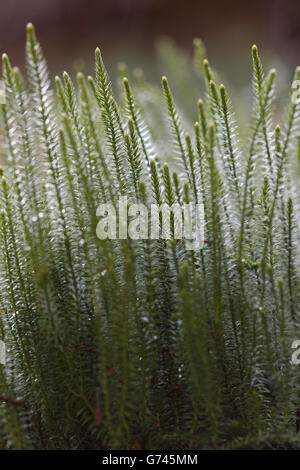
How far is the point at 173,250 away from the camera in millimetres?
365

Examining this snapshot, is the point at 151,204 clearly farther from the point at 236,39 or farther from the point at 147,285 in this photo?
the point at 236,39

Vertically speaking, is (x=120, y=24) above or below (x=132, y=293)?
above

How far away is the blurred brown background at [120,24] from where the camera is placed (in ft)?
7.56

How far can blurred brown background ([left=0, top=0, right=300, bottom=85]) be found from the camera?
2305mm

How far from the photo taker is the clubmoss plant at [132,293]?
346 mm

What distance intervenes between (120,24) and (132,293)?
2.38m

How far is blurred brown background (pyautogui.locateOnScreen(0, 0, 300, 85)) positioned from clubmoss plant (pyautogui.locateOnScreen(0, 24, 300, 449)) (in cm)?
196

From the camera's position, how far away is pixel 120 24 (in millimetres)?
2424

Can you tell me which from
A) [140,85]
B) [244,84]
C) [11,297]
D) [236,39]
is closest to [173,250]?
[11,297]

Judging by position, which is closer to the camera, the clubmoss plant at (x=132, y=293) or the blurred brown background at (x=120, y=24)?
the clubmoss plant at (x=132, y=293)

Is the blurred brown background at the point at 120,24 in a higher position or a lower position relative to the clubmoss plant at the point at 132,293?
higher

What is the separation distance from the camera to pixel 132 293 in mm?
359

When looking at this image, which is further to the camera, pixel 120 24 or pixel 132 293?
pixel 120 24

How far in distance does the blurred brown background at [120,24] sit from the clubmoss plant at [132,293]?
6.42 feet
